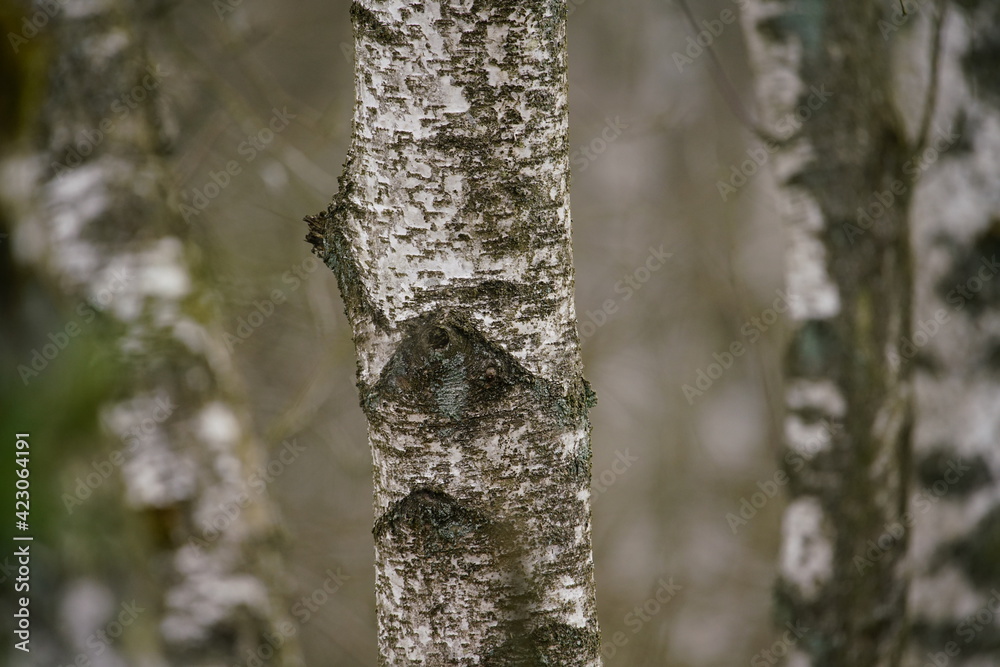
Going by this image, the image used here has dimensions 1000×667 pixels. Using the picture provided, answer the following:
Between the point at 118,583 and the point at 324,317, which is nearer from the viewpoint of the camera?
→ the point at 118,583

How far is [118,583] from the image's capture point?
2.34m

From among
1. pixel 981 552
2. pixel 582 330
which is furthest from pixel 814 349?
pixel 582 330

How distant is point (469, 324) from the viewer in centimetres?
100

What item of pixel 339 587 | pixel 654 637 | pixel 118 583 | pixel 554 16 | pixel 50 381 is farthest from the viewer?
pixel 654 637

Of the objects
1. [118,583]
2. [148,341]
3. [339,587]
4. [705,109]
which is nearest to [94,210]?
[148,341]

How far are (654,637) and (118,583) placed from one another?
4.06 metres

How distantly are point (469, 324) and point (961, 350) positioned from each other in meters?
2.08

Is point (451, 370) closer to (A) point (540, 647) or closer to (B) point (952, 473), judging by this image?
(A) point (540, 647)

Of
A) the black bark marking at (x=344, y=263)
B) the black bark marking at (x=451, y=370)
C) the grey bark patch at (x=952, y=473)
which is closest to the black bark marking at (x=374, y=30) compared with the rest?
the black bark marking at (x=344, y=263)

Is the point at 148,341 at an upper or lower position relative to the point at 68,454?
upper

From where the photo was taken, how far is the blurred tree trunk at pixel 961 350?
2400mm

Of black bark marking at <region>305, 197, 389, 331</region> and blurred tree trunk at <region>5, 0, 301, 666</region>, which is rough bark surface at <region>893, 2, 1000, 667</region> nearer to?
black bark marking at <region>305, 197, 389, 331</region>

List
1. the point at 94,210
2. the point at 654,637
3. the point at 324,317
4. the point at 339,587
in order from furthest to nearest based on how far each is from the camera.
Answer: the point at 654,637, the point at 339,587, the point at 324,317, the point at 94,210

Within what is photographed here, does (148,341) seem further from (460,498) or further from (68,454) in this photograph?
(68,454)
